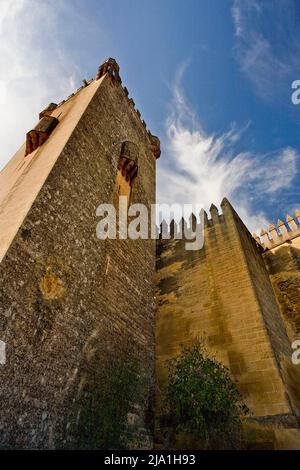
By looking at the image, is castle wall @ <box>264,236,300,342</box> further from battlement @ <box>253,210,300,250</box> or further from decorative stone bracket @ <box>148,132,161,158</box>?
decorative stone bracket @ <box>148,132,161,158</box>

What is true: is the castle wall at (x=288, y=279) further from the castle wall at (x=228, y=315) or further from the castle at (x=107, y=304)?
the castle wall at (x=228, y=315)

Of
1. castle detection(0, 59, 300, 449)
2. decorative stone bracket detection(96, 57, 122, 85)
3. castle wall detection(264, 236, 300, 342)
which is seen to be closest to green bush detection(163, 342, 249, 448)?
castle detection(0, 59, 300, 449)

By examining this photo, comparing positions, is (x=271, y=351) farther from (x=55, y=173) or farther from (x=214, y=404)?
(x=55, y=173)

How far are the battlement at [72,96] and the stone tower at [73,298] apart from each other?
0.20 ft

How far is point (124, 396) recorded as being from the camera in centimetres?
648

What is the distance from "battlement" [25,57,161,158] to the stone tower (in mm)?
60

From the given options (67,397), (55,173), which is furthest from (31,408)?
(55,173)

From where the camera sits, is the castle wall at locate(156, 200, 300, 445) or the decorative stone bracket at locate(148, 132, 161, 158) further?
the decorative stone bracket at locate(148, 132, 161, 158)

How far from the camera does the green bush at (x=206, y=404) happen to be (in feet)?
19.8

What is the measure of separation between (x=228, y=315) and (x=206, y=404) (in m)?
2.61

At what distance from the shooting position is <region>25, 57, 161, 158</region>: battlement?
8.77 meters

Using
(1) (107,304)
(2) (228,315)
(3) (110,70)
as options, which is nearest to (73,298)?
(1) (107,304)

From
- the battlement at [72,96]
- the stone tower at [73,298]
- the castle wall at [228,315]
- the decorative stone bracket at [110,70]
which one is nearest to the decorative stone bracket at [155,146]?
the battlement at [72,96]

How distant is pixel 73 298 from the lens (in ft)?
19.0
